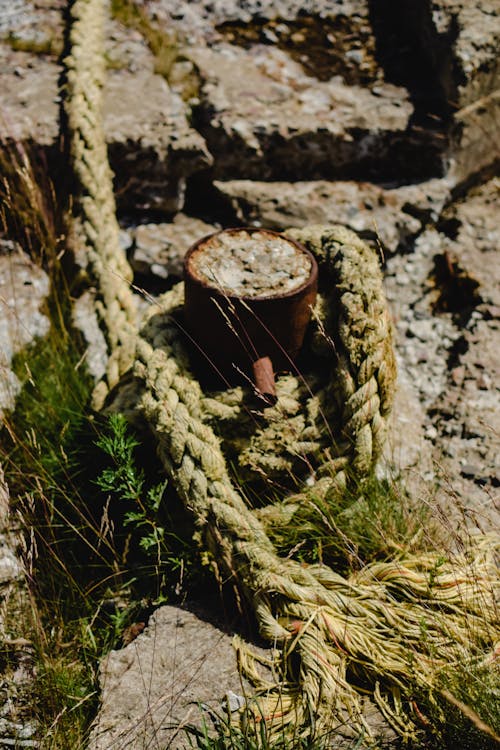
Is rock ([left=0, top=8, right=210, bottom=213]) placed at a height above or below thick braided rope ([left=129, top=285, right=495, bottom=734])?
above

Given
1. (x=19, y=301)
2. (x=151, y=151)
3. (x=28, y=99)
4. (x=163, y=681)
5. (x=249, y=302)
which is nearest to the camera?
(x=163, y=681)

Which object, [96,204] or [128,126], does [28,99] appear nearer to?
[128,126]

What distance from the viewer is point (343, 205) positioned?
9.75ft

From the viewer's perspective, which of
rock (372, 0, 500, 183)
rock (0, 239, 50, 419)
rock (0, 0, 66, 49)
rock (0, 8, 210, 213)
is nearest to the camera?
rock (0, 239, 50, 419)

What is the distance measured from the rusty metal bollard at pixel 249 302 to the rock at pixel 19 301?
839mm

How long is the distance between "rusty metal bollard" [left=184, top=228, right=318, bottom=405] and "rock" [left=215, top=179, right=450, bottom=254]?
0.90 meters

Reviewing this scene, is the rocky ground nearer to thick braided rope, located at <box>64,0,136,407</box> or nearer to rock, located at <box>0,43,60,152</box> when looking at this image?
rock, located at <box>0,43,60,152</box>

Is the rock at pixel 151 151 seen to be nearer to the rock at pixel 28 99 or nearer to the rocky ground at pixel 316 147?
the rocky ground at pixel 316 147

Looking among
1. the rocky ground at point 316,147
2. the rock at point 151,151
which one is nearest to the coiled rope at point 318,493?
the rocky ground at point 316,147

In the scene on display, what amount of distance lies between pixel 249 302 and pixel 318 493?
0.58m

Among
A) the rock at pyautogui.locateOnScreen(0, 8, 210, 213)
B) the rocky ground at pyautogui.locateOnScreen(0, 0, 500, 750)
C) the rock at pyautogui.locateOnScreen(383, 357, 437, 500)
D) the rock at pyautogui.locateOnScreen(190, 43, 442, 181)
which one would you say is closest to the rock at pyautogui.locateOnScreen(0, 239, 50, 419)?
the rocky ground at pyautogui.locateOnScreen(0, 0, 500, 750)

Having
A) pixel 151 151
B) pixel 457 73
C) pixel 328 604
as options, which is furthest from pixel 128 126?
pixel 328 604

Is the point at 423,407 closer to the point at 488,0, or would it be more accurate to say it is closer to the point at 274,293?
the point at 274,293

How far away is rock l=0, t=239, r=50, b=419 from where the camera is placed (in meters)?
2.54
